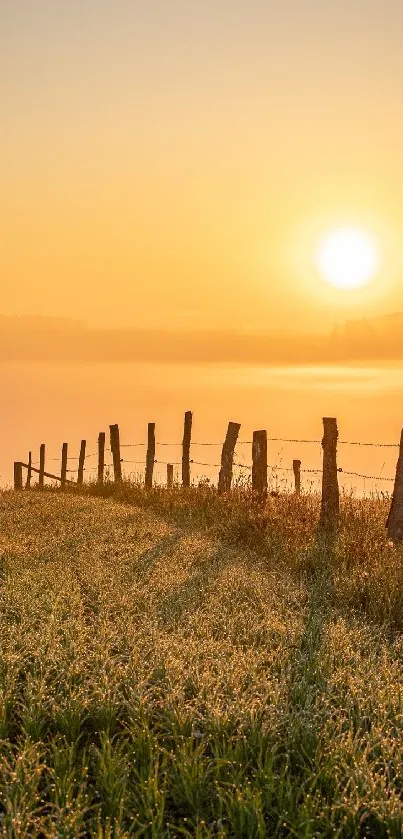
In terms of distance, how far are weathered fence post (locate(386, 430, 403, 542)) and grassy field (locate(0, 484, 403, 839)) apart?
7.44ft

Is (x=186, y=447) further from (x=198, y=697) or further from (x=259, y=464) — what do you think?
(x=198, y=697)

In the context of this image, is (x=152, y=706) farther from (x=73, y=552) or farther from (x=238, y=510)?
(x=238, y=510)

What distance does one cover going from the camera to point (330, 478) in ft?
51.7

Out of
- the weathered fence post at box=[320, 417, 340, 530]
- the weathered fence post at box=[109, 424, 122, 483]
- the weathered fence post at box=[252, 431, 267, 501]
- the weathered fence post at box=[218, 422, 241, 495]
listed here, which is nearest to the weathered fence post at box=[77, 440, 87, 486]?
the weathered fence post at box=[109, 424, 122, 483]

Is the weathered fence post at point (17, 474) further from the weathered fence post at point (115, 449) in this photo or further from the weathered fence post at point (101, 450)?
the weathered fence post at point (115, 449)

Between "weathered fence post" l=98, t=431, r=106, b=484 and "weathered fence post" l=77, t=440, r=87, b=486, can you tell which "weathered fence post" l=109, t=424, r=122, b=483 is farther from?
"weathered fence post" l=77, t=440, r=87, b=486

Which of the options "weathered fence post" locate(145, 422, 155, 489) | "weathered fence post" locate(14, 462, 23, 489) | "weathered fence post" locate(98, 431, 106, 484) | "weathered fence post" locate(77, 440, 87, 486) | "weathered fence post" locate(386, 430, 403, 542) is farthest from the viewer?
"weathered fence post" locate(14, 462, 23, 489)

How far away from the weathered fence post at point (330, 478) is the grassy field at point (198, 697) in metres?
3.14

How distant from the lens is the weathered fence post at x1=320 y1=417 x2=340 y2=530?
15416mm

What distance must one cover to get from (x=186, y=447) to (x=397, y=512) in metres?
12.2

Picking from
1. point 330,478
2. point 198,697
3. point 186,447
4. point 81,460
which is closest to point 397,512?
point 330,478

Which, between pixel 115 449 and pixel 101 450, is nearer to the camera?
pixel 115 449

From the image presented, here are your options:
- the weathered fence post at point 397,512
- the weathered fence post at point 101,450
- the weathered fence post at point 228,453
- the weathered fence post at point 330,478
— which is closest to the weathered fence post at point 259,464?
the weathered fence post at point 228,453

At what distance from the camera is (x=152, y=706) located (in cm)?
630
